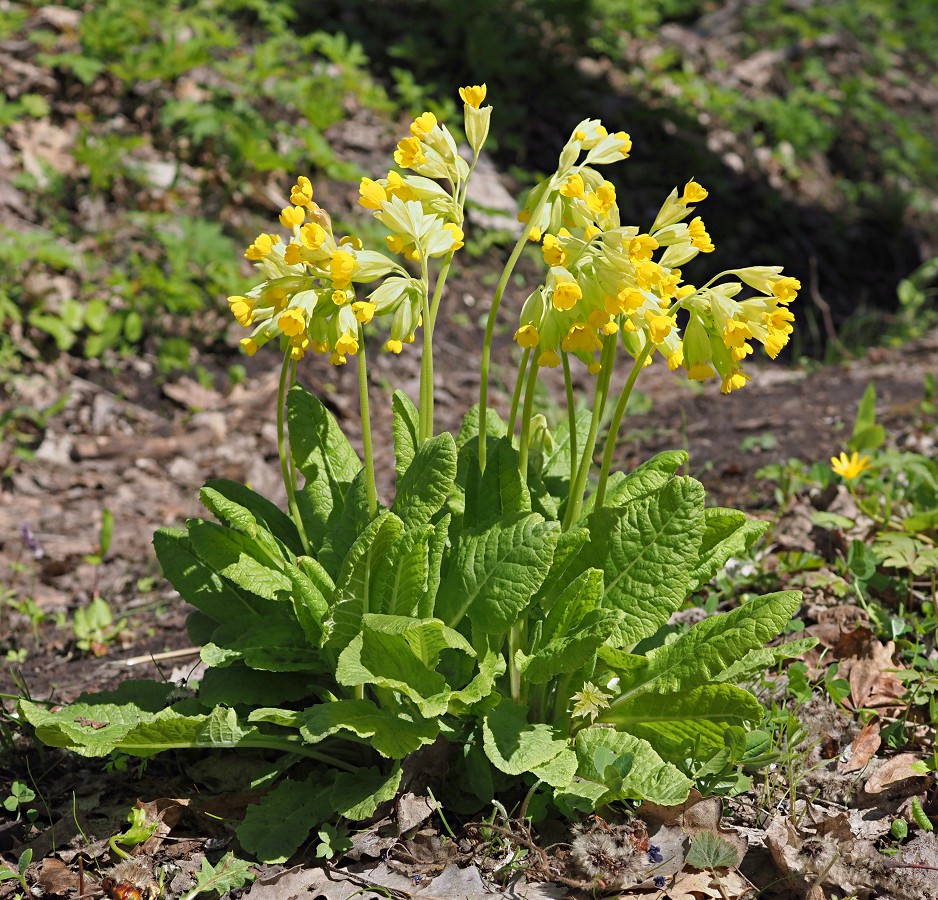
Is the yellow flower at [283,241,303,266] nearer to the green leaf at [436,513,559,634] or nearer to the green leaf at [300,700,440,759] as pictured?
the green leaf at [436,513,559,634]

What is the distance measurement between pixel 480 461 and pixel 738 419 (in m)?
2.85

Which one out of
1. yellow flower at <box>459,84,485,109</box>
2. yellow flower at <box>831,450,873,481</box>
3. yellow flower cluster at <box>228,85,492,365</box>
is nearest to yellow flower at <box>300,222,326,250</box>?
yellow flower cluster at <box>228,85,492,365</box>

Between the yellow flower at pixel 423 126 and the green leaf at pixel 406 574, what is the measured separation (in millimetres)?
855

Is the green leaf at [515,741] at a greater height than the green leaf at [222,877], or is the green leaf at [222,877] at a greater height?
the green leaf at [515,741]

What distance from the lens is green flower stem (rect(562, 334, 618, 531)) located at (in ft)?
7.36

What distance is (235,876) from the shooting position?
227 centimetres

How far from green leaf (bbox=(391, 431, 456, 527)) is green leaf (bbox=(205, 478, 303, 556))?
18.8 inches

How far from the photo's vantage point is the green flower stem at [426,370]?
7.38ft

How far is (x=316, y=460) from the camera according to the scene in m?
2.69

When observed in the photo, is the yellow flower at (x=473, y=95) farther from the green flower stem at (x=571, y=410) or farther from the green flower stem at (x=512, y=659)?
the green flower stem at (x=512, y=659)

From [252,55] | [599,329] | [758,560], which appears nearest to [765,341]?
[599,329]

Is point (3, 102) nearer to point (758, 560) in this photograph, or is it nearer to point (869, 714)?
point (758, 560)

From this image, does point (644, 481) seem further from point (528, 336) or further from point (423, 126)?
point (423, 126)

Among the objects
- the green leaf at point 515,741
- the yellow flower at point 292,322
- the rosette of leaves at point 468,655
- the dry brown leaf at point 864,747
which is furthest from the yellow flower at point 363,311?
the dry brown leaf at point 864,747
